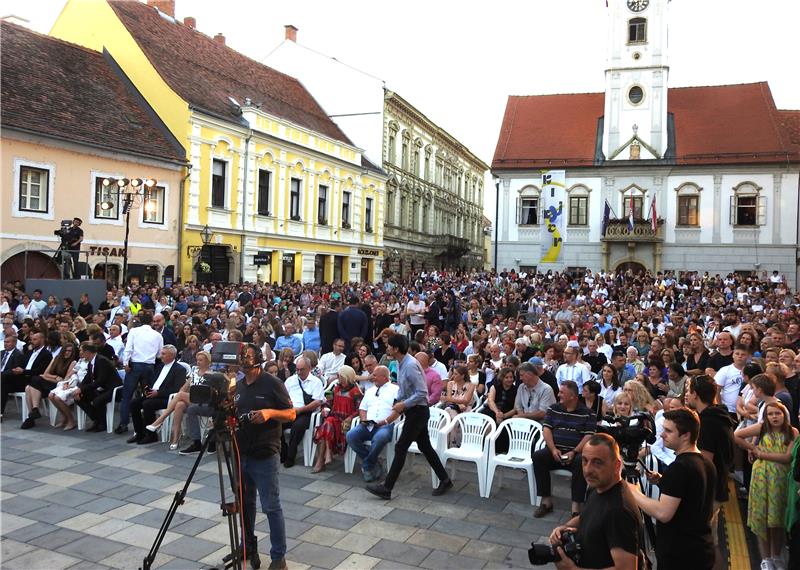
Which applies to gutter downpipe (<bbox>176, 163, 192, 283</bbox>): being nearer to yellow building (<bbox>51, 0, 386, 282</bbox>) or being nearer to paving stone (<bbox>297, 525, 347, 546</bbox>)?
yellow building (<bbox>51, 0, 386, 282</bbox>)

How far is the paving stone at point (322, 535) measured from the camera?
5.77m

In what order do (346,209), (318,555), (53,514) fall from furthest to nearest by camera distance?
1. (346,209)
2. (53,514)
3. (318,555)

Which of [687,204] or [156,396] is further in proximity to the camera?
[687,204]

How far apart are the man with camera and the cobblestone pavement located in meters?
2.27

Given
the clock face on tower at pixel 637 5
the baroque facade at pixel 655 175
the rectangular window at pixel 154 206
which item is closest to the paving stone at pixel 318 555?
the rectangular window at pixel 154 206

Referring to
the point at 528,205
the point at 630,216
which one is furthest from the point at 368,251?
the point at 630,216

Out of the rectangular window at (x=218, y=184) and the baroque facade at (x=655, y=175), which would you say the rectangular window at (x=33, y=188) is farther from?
the baroque facade at (x=655, y=175)

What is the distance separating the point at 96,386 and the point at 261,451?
5586 mm

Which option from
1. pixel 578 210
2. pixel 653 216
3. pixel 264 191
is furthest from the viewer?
pixel 578 210

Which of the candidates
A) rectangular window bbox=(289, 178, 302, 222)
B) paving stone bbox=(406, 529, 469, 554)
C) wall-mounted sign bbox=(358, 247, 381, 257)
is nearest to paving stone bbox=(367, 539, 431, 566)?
paving stone bbox=(406, 529, 469, 554)

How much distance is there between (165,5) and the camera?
31.8m

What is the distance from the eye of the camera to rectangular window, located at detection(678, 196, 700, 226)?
116ft

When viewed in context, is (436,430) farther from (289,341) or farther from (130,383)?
(289,341)

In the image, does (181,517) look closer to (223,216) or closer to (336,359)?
(336,359)
